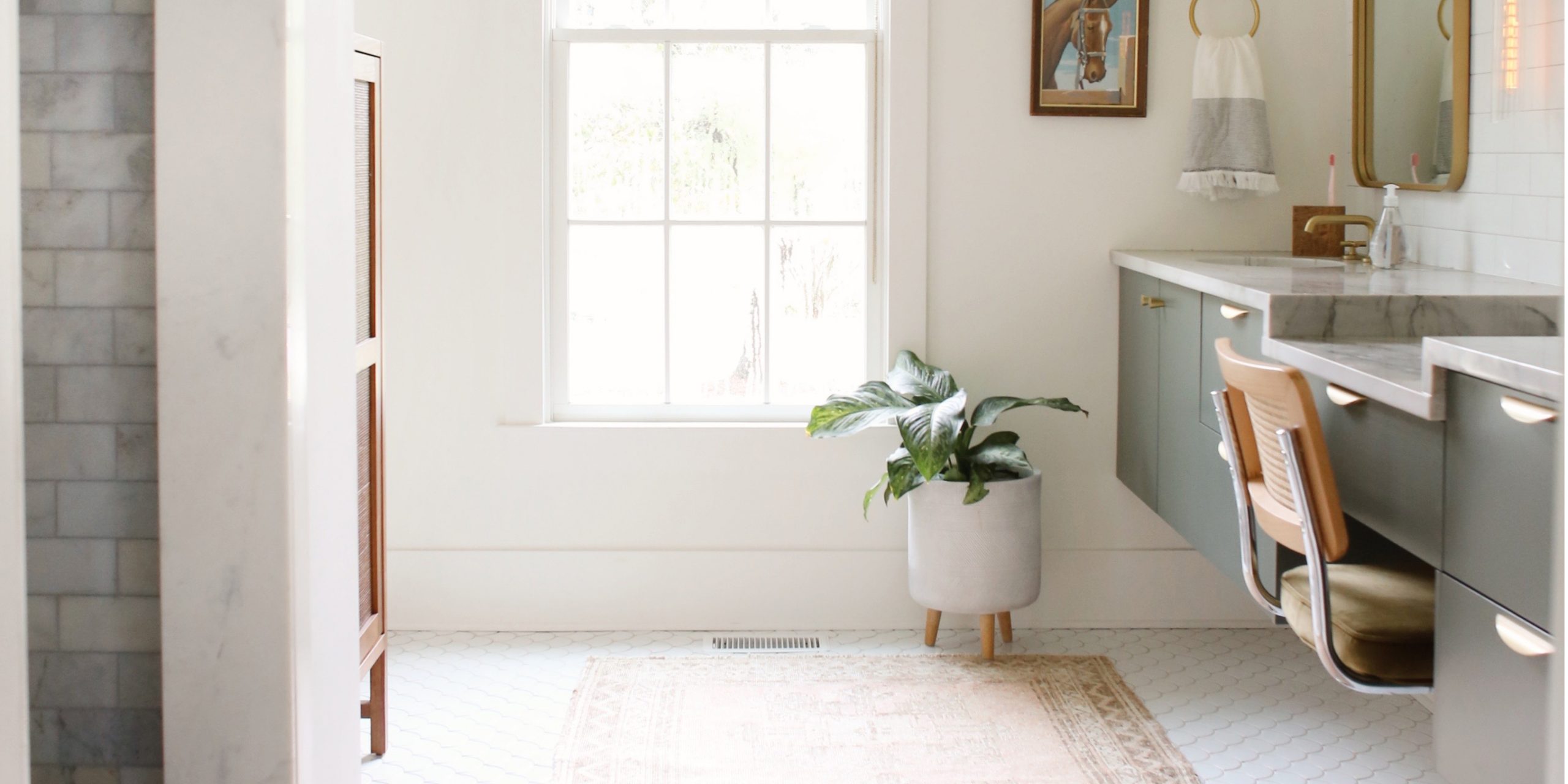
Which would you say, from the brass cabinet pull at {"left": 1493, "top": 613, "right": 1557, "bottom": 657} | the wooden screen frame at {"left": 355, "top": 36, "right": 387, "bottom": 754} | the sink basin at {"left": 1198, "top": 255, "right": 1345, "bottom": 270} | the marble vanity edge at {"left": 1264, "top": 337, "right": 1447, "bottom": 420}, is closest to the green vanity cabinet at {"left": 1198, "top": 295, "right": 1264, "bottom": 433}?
the marble vanity edge at {"left": 1264, "top": 337, "right": 1447, "bottom": 420}

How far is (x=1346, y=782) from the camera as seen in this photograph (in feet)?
8.82

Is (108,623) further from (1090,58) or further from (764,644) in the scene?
(1090,58)

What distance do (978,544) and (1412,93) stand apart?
1.49 metres

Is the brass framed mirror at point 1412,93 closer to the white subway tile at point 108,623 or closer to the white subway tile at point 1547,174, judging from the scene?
the white subway tile at point 1547,174

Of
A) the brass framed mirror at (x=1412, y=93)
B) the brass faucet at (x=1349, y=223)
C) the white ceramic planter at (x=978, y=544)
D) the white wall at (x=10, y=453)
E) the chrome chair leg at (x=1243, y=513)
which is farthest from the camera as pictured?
the white ceramic planter at (x=978, y=544)

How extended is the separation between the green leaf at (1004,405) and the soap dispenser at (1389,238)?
0.77 m

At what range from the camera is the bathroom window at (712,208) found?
12.0ft

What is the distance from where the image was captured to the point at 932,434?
3154 mm

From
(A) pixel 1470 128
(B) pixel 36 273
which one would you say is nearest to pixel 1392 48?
(A) pixel 1470 128

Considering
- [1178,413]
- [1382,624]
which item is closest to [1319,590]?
[1382,624]

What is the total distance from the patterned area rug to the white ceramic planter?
0.18 meters

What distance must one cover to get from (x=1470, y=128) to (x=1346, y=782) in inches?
57.1

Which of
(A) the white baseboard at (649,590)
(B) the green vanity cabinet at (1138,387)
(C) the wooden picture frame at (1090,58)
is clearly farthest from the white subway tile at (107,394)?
(C) the wooden picture frame at (1090,58)

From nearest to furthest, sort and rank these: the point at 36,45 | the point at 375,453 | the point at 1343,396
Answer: the point at 36,45 < the point at 1343,396 < the point at 375,453
